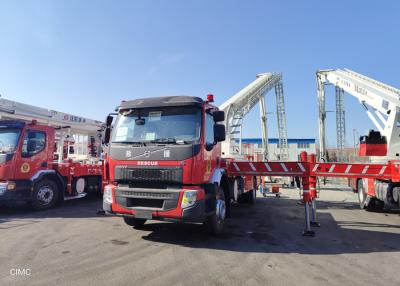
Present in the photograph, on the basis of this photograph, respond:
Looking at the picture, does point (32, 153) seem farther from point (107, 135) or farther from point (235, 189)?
point (235, 189)

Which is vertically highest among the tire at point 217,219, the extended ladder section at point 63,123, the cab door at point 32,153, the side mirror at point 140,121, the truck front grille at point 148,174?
the extended ladder section at point 63,123

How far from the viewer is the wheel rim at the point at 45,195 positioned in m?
9.20

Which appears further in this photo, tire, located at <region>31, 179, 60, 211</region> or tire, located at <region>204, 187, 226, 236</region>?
tire, located at <region>31, 179, 60, 211</region>

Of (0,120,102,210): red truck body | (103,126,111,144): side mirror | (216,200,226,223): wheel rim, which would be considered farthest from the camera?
(0,120,102,210): red truck body

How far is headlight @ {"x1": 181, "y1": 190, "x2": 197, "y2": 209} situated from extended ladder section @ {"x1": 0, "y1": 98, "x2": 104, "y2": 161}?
639 centimetres

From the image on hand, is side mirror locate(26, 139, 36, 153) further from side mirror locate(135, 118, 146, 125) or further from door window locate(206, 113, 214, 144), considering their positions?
door window locate(206, 113, 214, 144)

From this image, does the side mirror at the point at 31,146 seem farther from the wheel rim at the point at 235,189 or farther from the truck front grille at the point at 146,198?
the wheel rim at the point at 235,189

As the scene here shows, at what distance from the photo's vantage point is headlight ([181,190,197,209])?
518cm

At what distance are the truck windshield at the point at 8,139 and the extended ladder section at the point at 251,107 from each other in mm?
6415

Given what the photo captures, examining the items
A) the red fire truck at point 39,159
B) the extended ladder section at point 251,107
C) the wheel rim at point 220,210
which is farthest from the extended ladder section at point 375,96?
the red fire truck at point 39,159

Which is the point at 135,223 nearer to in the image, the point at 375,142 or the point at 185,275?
the point at 185,275

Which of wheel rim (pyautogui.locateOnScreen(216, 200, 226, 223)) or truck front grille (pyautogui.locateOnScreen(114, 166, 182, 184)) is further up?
truck front grille (pyautogui.locateOnScreen(114, 166, 182, 184))

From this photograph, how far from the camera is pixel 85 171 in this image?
11.4 m

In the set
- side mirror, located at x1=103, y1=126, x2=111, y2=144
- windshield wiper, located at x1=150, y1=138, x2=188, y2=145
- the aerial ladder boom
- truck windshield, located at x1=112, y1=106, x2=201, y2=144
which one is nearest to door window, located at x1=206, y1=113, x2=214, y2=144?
truck windshield, located at x1=112, y1=106, x2=201, y2=144
